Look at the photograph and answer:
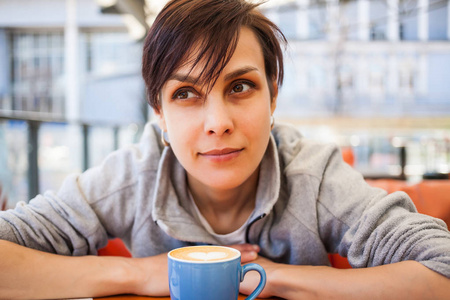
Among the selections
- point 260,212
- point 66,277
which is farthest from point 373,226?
point 66,277

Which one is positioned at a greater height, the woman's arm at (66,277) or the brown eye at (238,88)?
the brown eye at (238,88)

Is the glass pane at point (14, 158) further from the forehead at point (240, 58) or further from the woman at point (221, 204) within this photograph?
the forehead at point (240, 58)

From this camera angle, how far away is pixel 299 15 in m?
8.67

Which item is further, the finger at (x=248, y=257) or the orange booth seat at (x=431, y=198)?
the orange booth seat at (x=431, y=198)

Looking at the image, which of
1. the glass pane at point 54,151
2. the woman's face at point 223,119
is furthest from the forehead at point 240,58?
the glass pane at point 54,151

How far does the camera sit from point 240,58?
3.24ft

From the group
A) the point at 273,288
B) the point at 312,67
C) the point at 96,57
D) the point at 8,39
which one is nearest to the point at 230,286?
the point at 273,288

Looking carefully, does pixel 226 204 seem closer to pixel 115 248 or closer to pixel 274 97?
pixel 274 97

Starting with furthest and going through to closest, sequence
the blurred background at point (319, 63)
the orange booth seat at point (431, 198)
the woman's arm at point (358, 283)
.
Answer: the blurred background at point (319, 63)
the orange booth seat at point (431, 198)
the woman's arm at point (358, 283)

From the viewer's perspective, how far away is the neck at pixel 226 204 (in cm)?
125

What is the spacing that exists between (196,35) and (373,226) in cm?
63

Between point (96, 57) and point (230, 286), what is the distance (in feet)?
32.5

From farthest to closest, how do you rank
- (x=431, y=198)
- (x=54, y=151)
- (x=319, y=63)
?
(x=319, y=63), (x=54, y=151), (x=431, y=198)

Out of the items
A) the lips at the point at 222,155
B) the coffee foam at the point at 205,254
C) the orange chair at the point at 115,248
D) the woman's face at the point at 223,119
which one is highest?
the woman's face at the point at 223,119
